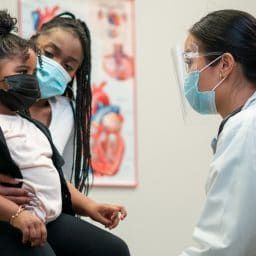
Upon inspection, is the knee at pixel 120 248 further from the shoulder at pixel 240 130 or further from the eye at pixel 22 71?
the eye at pixel 22 71

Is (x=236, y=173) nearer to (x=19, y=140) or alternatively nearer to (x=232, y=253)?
(x=232, y=253)

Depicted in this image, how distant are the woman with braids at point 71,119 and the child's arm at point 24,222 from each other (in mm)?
207

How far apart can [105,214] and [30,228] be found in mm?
403

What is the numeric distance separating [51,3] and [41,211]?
148 centimetres

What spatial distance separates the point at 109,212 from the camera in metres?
1.64

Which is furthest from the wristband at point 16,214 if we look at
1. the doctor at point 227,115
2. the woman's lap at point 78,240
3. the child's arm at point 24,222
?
the doctor at point 227,115

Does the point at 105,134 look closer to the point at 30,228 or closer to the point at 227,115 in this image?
the point at 227,115

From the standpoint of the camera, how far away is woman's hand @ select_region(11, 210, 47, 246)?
127 centimetres

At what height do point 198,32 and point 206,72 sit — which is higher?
A: point 198,32

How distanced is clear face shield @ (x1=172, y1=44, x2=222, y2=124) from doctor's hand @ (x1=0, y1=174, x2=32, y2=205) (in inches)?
24.7

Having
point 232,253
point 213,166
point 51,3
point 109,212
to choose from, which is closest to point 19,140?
point 109,212

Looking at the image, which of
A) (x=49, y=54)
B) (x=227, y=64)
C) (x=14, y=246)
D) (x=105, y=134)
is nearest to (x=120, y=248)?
(x=14, y=246)

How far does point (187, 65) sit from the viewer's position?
5.41 feet

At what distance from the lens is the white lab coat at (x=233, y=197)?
1261mm
